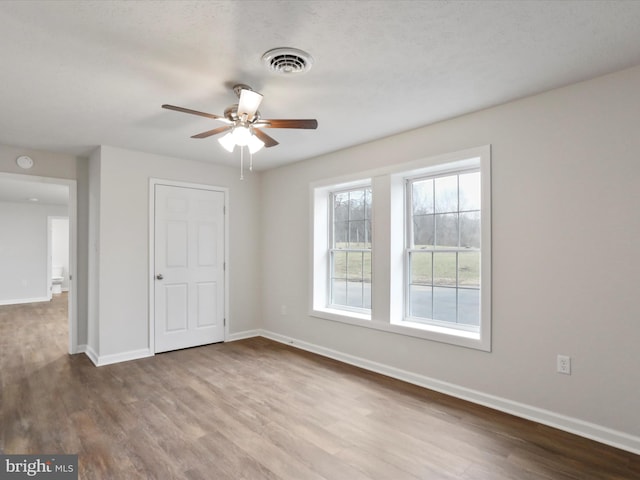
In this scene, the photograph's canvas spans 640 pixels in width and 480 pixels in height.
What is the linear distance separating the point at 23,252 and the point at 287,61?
932 cm

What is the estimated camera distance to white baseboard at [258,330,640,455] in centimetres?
230

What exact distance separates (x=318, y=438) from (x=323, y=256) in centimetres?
248

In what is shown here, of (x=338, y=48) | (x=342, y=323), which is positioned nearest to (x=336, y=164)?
(x=342, y=323)

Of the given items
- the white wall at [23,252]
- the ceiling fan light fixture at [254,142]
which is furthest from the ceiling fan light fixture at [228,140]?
the white wall at [23,252]

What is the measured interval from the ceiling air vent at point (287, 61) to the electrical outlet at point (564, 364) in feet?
8.69

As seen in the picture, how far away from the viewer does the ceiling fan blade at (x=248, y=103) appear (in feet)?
7.26

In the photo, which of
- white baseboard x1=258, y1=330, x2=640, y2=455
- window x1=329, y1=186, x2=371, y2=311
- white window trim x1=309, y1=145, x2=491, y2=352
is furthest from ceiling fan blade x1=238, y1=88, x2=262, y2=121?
white baseboard x1=258, y1=330, x2=640, y2=455

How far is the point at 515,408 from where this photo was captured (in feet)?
8.99

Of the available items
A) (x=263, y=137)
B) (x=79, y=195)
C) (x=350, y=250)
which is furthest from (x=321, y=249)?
(x=79, y=195)

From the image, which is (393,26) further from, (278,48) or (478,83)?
(478,83)

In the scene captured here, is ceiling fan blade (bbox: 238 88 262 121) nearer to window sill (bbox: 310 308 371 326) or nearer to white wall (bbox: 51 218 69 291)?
window sill (bbox: 310 308 371 326)

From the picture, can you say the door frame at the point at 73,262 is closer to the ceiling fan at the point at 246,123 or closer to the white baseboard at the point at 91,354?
the white baseboard at the point at 91,354

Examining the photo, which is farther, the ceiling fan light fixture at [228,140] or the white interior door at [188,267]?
the white interior door at [188,267]

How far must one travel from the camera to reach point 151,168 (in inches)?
172
